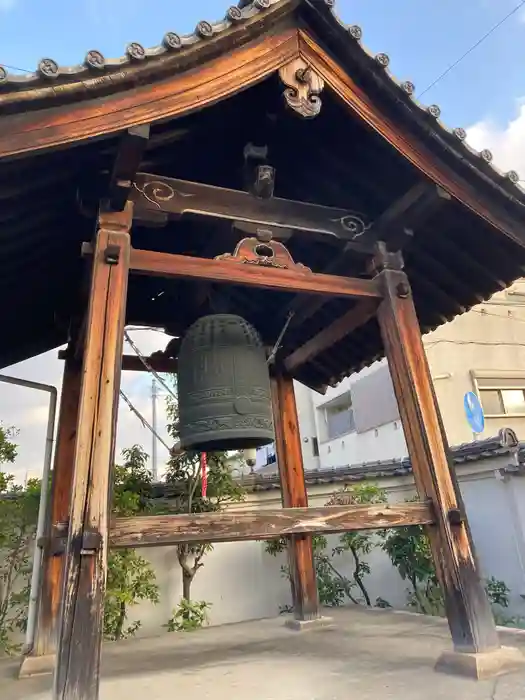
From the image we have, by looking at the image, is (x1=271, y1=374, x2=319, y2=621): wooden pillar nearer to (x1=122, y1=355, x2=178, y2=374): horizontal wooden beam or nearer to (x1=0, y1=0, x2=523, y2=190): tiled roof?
(x1=122, y1=355, x2=178, y2=374): horizontal wooden beam

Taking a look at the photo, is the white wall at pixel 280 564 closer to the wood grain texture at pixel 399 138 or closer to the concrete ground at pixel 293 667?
the concrete ground at pixel 293 667

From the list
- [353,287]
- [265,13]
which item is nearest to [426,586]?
[353,287]

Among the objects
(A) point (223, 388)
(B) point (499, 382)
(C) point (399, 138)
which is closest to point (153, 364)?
(A) point (223, 388)

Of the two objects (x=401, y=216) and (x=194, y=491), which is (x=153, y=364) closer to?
(x=401, y=216)

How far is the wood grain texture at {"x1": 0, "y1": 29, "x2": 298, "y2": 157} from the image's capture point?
262 cm

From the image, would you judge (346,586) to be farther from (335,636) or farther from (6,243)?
(6,243)

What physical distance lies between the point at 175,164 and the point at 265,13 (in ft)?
3.90

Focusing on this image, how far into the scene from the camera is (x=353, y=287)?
388 cm

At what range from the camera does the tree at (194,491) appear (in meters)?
7.23

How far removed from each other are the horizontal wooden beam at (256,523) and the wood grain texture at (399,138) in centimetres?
208

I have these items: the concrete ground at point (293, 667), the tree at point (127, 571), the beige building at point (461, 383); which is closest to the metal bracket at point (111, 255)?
the concrete ground at point (293, 667)

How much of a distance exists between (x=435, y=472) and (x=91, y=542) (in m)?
2.11

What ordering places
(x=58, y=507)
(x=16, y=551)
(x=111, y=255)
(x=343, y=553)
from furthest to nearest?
(x=343, y=553) < (x=16, y=551) < (x=58, y=507) < (x=111, y=255)

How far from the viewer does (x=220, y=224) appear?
3.92 m
